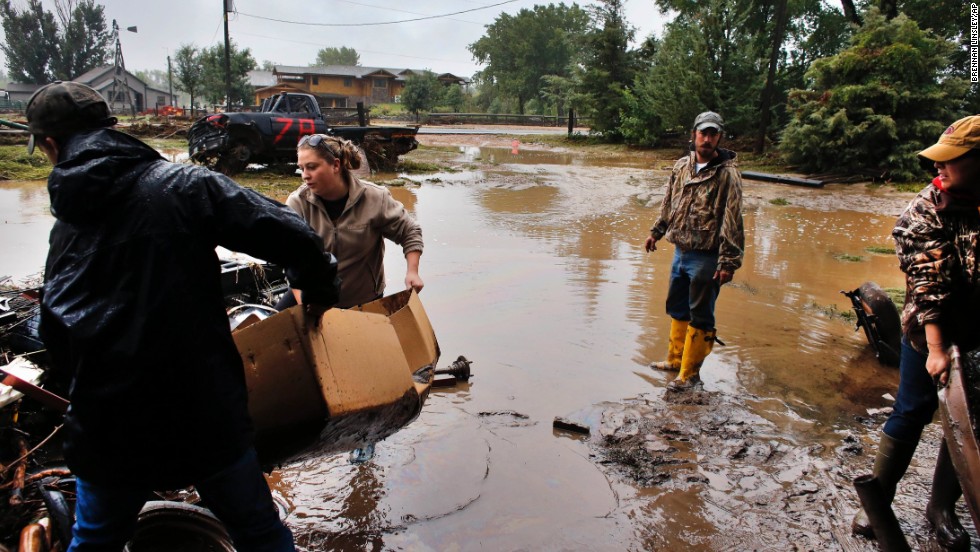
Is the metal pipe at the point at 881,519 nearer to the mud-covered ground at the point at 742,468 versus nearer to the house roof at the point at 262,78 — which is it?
the mud-covered ground at the point at 742,468

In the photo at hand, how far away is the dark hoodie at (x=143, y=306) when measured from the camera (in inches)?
62.8

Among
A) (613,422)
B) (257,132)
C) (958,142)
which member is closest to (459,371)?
(613,422)

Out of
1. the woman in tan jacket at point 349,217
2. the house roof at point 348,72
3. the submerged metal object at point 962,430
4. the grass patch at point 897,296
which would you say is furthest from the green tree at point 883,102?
the house roof at point 348,72

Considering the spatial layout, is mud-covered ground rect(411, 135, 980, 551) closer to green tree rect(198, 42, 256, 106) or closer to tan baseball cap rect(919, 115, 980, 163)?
tan baseball cap rect(919, 115, 980, 163)

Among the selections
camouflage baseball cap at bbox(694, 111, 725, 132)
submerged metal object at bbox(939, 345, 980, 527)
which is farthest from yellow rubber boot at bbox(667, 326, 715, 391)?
submerged metal object at bbox(939, 345, 980, 527)

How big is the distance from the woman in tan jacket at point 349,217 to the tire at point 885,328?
344 cm

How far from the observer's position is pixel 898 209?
12.5 meters

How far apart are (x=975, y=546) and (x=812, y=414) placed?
51.2 inches

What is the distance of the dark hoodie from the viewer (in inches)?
62.8

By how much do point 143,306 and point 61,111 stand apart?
1.81ft

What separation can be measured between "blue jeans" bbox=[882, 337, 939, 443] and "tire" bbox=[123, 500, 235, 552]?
8.69ft

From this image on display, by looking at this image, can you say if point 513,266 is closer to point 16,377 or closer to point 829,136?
point 16,377

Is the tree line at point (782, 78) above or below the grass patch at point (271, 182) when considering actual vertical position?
above

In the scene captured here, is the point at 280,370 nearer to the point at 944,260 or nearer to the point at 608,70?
the point at 944,260
